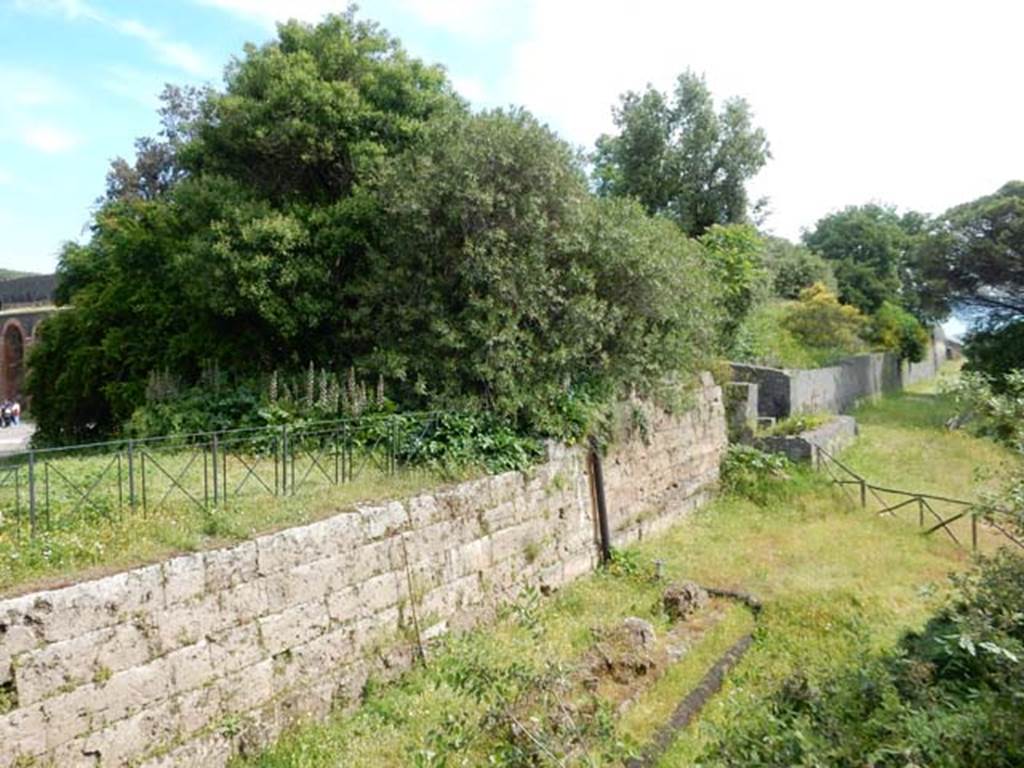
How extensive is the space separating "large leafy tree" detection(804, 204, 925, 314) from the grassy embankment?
26.4m

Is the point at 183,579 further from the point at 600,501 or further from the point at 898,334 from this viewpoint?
the point at 898,334

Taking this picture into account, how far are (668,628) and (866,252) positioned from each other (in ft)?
153

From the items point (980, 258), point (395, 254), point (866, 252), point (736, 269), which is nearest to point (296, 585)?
point (395, 254)

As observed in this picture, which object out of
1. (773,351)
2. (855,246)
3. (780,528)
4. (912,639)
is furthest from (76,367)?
(855,246)

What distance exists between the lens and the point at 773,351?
25391 millimetres

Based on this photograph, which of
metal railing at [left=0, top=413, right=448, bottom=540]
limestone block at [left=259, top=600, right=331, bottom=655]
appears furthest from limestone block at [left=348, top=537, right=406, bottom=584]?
metal railing at [left=0, top=413, right=448, bottom=540]

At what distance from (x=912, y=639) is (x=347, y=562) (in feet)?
16.4

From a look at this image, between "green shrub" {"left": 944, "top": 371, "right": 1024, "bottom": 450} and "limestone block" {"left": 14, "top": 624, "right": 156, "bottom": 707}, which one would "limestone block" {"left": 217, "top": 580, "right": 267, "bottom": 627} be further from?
"green shrub" {"left": 944, "top": 371, "right": 1024, "bottom": 450}

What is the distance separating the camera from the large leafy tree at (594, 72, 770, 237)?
25.7 meters

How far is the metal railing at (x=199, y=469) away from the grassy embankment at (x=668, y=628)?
2.24 metres

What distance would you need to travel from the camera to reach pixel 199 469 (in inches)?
335

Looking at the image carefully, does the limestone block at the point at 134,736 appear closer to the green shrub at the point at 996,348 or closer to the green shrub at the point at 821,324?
the green shrub at the point at 996,348

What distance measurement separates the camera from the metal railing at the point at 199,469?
254 inches

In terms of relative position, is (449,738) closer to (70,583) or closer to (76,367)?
(70,583)
